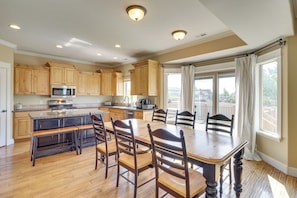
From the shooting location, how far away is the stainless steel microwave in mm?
5273

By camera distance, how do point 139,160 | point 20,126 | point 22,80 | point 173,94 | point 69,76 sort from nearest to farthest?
point 139,160, point 20,126, point 22,80, point 173,94, point 69,76

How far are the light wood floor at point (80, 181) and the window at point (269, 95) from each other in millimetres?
788

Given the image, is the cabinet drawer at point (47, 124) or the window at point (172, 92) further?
the window at point (172, 92)

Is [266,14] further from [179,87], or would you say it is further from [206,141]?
[179,87]

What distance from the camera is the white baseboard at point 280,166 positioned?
2.66m

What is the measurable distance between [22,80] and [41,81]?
49 centimetres

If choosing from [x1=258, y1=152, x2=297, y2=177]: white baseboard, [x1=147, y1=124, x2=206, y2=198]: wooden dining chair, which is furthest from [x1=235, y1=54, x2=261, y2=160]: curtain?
[x1=147, y1=124, x2=206, y2=198]: wooden dining chair

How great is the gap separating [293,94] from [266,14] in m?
1.58

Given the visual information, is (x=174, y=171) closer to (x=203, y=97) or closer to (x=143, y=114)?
(x=143, y=114)

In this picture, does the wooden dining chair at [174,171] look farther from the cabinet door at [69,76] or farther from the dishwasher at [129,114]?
the cabinet door at [69,76]

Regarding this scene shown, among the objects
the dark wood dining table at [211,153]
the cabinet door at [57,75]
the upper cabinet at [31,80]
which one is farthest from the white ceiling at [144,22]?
the dark wood dining table at [211,153]

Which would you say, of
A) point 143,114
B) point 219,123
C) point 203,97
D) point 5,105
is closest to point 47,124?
point 5,105

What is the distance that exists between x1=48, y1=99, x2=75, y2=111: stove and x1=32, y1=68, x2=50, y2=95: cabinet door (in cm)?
47

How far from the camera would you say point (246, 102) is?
3.47 m
